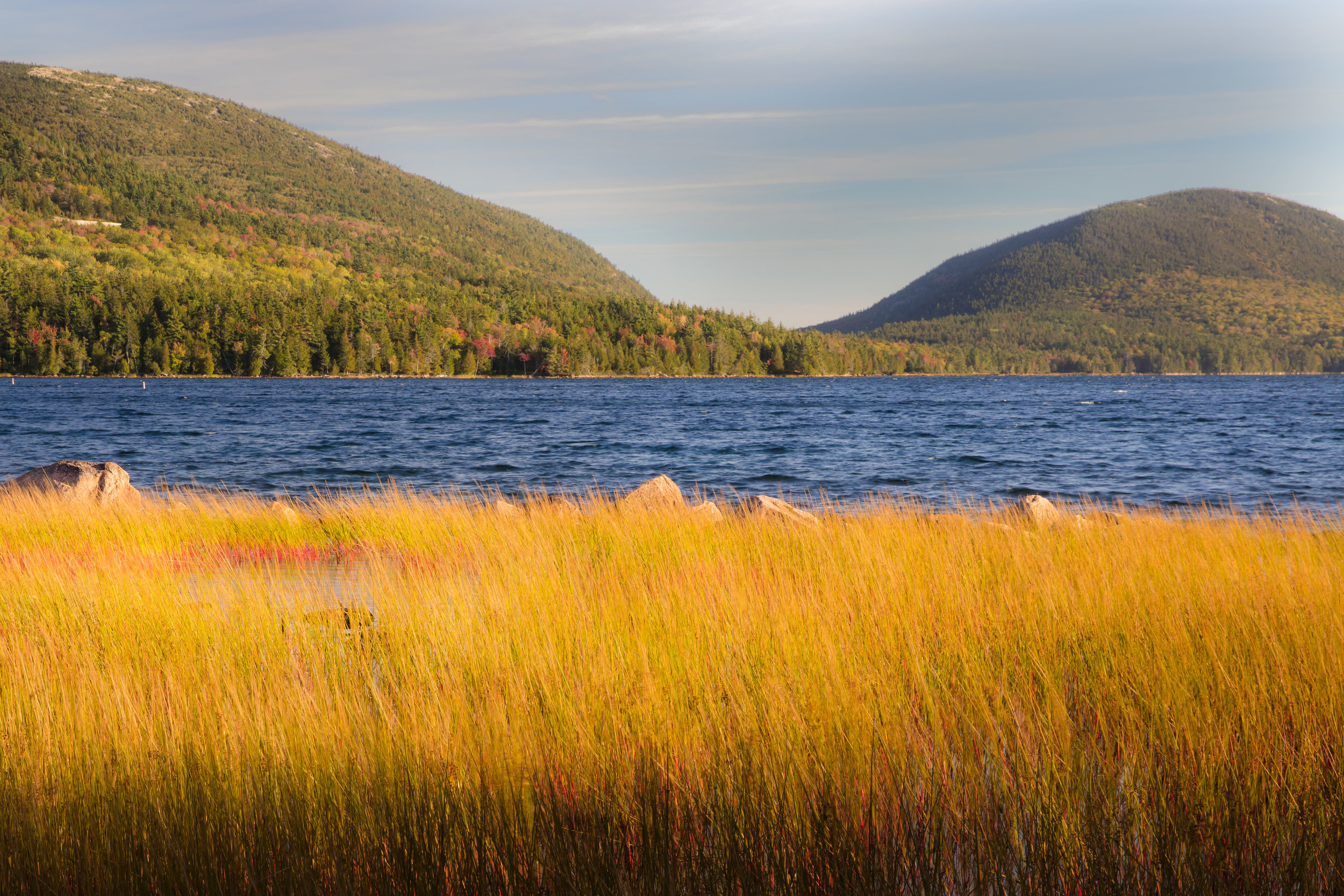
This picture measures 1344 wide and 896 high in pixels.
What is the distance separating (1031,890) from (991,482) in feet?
72.1

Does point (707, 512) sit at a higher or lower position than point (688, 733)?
lower

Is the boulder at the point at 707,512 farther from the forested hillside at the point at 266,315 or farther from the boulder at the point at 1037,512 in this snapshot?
the forested hillside at the point at 266,315

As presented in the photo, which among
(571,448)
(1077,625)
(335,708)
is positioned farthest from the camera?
(571,448)

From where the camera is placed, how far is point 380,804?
110 inches

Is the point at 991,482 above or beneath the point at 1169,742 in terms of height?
beneath

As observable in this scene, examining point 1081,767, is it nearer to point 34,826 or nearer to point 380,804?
point 380,804

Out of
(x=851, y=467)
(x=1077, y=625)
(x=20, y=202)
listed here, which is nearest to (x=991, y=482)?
(x=851, y=467)

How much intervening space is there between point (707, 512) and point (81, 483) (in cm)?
919

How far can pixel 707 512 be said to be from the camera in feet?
33.4

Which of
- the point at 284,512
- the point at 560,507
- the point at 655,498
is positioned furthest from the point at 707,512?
the point at 284,512

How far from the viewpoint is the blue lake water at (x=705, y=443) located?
22.7 m

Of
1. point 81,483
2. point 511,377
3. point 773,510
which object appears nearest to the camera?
point 773,510

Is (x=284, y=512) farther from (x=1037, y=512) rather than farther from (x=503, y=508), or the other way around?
(x=1037, y=512)

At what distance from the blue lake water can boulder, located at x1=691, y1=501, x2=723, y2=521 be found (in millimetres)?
5518
